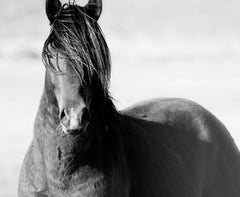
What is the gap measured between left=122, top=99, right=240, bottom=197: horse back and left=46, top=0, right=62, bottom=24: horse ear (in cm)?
107

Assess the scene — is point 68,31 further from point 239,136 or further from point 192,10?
point 192,10

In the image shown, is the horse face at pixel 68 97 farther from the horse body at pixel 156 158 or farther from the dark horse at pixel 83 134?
the horse body at pixel 156 158

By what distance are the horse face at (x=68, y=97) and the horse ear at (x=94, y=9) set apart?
47cm

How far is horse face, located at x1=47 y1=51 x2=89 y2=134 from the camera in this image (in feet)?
14.6

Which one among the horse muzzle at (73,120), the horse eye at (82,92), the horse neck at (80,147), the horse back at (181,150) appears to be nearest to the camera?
the horse muzzle at (73,120)

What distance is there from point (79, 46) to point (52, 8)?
378 mm

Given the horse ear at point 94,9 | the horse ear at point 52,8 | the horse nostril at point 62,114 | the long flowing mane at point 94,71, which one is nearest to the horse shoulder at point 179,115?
the long flowing mane at point 94,71

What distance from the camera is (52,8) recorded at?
16.3 feet

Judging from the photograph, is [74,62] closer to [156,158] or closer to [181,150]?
[156,158]

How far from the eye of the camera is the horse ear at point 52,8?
4.94 metres

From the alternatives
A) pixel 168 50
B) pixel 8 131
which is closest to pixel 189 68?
pixel 168 50

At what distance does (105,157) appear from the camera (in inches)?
195

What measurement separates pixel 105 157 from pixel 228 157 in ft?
6.15

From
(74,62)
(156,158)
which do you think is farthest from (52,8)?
(156,158)
